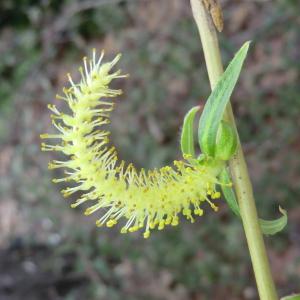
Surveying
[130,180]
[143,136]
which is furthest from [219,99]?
[143,136]

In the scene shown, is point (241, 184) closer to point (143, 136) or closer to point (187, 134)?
point (187, 134)

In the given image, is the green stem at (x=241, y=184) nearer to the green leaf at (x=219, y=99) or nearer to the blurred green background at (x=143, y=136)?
the green leaf at (x=219, y=99)

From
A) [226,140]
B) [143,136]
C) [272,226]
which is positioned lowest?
[272,226]

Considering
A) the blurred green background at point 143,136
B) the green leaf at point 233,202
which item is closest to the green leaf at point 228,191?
the green leaf at point 233,202

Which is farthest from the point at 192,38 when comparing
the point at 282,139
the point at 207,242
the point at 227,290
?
the point at 227,290

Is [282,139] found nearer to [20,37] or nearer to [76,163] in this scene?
[20,37]

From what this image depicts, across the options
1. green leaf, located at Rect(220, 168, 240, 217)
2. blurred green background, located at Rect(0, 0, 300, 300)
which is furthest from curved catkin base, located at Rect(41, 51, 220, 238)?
blurred green background, located at Rect(0, 0, 300, 300)
